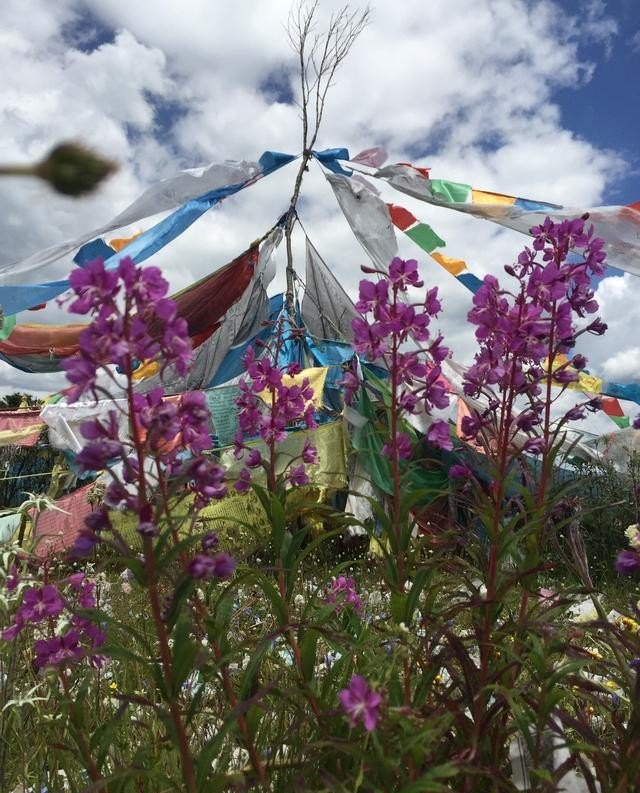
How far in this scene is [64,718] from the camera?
5.28 ft

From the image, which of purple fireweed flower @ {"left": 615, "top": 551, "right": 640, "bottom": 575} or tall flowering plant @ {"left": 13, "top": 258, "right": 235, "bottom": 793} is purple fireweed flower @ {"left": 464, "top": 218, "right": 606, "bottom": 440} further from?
tall flowering plant @ {"left": 13, "top": 258, "right": 235, "bottom": 793}

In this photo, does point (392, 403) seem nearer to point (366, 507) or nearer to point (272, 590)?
point (272, 590)

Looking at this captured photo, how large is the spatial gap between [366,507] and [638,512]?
17.0ft

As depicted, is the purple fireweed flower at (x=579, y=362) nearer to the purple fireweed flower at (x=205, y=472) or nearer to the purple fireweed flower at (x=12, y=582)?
the purple fireweed flower at (x=205, y=472)

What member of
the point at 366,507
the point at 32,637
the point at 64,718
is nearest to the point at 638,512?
the point at 64,718

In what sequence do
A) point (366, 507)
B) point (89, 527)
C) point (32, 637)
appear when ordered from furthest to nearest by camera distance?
point (366, 507) < point (32, 637) < point (89, 527)

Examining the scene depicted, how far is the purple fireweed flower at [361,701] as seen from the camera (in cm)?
106

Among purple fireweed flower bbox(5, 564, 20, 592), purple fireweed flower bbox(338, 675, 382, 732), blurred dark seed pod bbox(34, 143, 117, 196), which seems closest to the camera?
blurred dark seed pod bbox(34, 143, 117, 196)

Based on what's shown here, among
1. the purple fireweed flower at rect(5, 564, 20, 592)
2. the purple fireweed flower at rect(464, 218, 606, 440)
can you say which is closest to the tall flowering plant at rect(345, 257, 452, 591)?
the purple fireweed flower at rect(464, 218, 606, 440)

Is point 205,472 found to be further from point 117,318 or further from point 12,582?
point 12,582

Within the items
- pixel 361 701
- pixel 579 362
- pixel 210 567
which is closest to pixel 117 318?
pixel 210 567

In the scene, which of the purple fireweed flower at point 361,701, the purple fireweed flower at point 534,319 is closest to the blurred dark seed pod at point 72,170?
the purple fireweed flower at point 361,701

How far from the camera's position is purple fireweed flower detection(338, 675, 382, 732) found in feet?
3.47

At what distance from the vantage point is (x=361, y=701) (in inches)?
42.7
